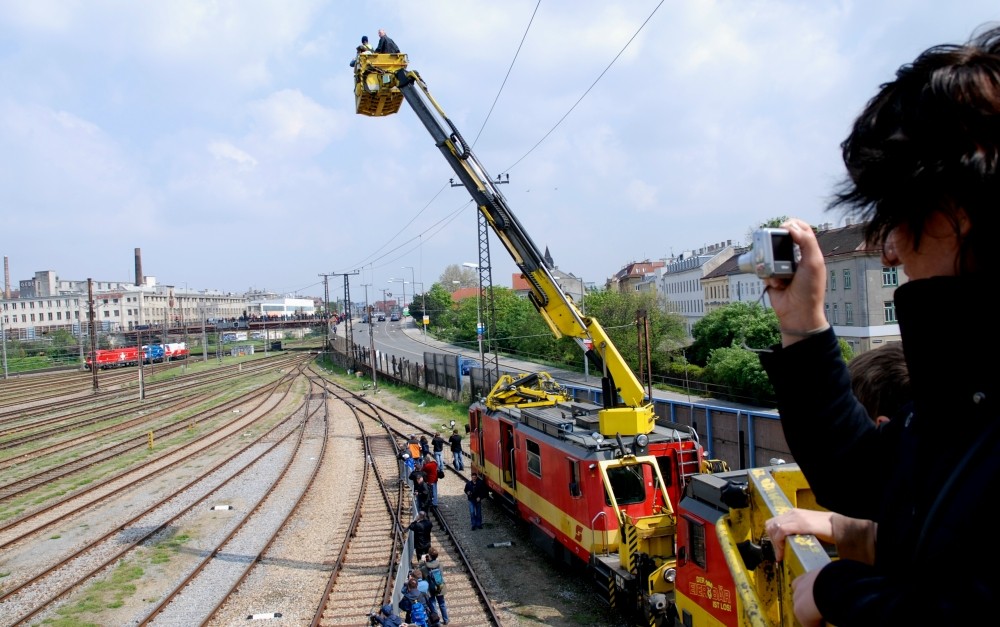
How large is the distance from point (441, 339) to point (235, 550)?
74.4m

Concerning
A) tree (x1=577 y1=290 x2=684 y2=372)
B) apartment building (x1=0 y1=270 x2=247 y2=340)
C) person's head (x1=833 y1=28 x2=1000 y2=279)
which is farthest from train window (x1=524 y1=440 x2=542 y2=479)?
apartment building (x1=0 y1=270 x2=247 y2=340)

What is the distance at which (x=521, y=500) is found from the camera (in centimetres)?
1441

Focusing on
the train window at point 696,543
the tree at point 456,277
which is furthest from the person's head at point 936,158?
the tree at point 456,277

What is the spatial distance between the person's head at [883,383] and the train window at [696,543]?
18.9 ft

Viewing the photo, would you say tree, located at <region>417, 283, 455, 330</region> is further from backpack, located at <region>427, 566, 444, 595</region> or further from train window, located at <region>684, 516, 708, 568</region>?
train window, located at <region>684, 516, 708, 568</region>

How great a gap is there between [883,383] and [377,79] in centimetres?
1272

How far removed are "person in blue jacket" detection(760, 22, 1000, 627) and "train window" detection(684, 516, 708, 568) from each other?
669 centimetres

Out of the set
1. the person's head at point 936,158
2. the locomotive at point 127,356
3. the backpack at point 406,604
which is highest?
the person's head at point 936,158

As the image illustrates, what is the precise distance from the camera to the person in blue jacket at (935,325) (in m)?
1.20

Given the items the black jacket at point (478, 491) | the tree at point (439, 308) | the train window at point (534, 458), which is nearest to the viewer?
the train window at point (534, 458)

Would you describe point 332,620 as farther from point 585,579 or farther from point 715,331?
point 715,331

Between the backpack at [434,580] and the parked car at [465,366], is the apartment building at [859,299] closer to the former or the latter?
the parked car at [465,366]

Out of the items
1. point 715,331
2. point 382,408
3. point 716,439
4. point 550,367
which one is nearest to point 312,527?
point 716,439

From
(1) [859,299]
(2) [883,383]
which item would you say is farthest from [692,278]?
(2) [883,383]
